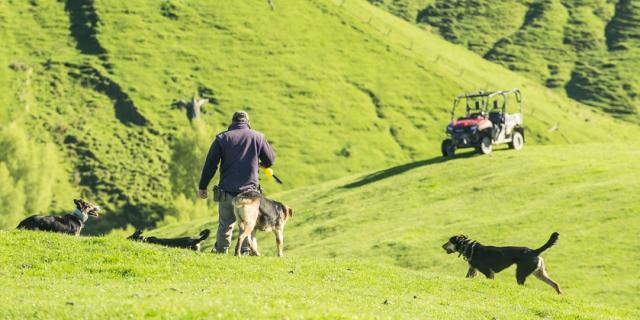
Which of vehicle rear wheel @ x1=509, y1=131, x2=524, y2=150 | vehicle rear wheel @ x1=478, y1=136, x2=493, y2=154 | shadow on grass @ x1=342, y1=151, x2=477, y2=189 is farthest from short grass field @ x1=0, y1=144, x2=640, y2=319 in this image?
vehicle rear wheel @ x1=509, y1=131, x2=524, y2=150

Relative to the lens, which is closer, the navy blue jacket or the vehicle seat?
the navy blue jacket

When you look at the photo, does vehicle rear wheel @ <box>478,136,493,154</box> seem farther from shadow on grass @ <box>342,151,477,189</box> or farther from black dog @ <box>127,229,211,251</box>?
black dog @ <box>127,229,211,251</box>

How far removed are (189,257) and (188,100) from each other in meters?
112

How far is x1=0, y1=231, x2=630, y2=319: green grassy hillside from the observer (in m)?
15.7

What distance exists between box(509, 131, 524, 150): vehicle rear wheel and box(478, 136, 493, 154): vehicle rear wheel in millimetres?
2964

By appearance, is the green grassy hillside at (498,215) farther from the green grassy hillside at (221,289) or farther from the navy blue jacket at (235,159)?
the navy blue jacket at (235,159)

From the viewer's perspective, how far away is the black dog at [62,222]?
27.3m

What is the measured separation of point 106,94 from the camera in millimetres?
134750

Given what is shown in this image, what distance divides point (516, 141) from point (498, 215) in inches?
711

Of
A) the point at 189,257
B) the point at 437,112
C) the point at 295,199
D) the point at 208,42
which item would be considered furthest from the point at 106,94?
the point at 189,257

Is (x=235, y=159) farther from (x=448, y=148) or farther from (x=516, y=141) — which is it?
(x=516, y=141)

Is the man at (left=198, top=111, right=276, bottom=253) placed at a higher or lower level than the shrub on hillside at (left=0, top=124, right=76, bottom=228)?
Result: higher

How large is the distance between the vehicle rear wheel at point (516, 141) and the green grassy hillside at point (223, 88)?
175ft

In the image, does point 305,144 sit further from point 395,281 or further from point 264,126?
point 395,281
